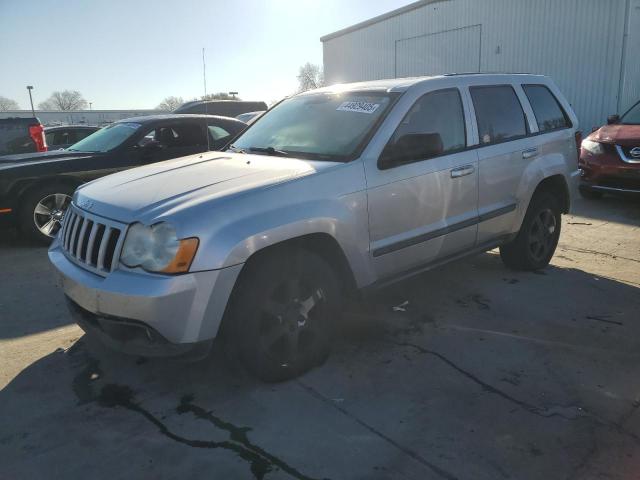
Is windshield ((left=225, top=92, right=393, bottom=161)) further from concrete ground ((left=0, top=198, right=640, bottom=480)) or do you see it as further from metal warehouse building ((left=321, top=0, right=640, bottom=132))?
metal warehouse building ((left=321, top=0, right=640, bottom=132))

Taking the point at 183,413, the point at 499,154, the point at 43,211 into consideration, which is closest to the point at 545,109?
the point at 499,154

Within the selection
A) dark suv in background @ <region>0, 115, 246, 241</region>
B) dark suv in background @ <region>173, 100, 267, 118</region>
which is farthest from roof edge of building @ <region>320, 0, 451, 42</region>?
dark suv in background @ <region>0, 115, 246, 241</region>

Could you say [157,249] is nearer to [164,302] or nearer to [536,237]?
[164,302]

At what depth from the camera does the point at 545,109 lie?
5098mm

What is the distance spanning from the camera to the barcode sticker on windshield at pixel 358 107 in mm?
3789

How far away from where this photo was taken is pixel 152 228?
275cm

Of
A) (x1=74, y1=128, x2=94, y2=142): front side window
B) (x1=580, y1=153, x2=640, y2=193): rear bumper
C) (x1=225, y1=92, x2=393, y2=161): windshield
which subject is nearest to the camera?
(x1=225, y1=92, x2=393, y2=161): windshield

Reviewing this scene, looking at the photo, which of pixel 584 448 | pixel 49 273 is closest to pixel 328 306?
pixel 584 448

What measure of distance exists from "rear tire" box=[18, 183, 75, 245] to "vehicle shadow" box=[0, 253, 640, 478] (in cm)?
330

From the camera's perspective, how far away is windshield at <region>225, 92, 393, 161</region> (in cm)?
364

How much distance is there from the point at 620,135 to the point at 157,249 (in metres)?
8.02

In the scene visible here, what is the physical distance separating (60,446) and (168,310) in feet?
2.89

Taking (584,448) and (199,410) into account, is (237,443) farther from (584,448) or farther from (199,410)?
(584,448)

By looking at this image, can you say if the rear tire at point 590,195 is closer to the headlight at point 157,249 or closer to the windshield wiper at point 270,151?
the windshield wiper at point 270,151
